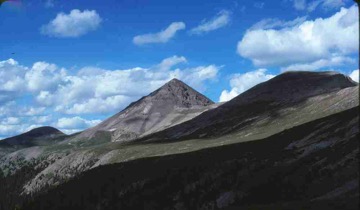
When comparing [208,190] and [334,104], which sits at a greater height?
[334,104]

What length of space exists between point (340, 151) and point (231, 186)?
33.8m

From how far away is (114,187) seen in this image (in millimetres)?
191875

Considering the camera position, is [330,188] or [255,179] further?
[255,179]

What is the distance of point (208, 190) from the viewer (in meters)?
118

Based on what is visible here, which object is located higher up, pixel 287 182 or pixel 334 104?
pixel 334 104

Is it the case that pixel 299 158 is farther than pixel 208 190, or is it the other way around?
pixel 208 190

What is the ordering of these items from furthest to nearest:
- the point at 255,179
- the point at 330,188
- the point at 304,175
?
the point at 255,179 → the point at 304,175 → the point at 330,188

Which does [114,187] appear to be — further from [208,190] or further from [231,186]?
[231,186]

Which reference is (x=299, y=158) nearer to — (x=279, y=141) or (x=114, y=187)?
(x=279, y=141)

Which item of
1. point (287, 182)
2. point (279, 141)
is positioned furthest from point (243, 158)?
point (287, 182)

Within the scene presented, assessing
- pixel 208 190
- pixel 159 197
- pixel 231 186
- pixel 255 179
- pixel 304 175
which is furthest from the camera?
pixel 159 197

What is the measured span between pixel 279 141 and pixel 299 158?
40.0 meters

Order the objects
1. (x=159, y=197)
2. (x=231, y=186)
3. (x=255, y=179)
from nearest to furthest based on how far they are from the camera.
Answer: (x=255, y=179), (x=231, y=186), (x=159, y=197)

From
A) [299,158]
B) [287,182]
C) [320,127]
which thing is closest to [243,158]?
[320,127]
